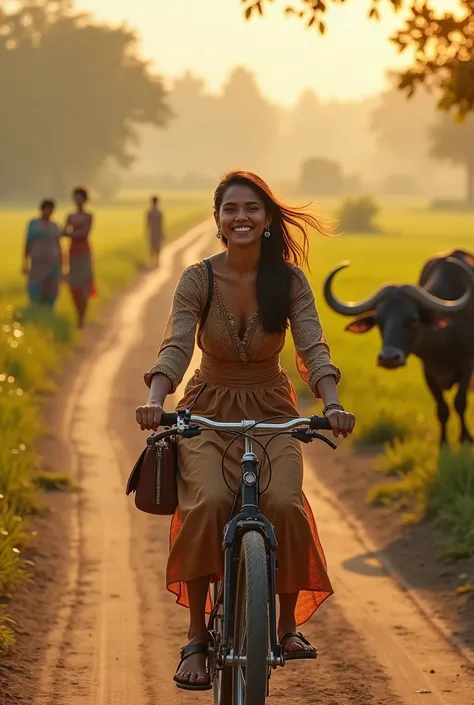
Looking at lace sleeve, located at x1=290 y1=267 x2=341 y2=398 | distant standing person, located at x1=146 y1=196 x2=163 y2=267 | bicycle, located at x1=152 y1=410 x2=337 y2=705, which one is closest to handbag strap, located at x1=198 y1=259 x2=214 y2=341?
lace sleeve, located at x1=290 y1=267 x2=341 y2=398

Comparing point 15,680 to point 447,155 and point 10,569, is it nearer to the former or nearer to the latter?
point 10,569

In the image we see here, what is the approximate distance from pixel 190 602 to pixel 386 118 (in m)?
164

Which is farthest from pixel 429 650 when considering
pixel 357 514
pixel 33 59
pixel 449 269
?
pixel 33 59

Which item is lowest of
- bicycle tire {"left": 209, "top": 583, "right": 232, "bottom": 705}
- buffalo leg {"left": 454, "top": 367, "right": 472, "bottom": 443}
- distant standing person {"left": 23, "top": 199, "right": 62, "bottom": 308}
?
bicycle tire {"left": 209, "top": 583, "right": 232, "bottom": 705}

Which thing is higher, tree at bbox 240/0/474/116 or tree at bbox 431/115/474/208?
tree at bbox 431/115/474/208

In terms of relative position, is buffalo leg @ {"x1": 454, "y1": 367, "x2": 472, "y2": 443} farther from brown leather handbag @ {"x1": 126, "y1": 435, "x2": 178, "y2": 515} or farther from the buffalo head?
brown leather handbag @ {"x1": 126, "y1": 435, "x2": 178, "y2": 515}

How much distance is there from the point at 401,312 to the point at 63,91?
263ft

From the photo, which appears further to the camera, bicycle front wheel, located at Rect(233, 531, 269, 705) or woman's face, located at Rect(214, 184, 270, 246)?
woman's face, located at Rect(214, 184, 270, 246)

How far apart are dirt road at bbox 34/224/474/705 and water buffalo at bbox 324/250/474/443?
4.17ft

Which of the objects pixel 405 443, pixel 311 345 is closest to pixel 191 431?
pixel 311 345

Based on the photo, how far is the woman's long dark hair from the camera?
4918 mm

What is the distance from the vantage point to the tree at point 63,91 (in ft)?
282

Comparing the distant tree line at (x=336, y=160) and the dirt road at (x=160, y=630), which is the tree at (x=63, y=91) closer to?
the distant tree line at (x=336, y=160)

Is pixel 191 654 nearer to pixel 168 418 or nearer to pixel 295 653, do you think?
pixel 295 653
